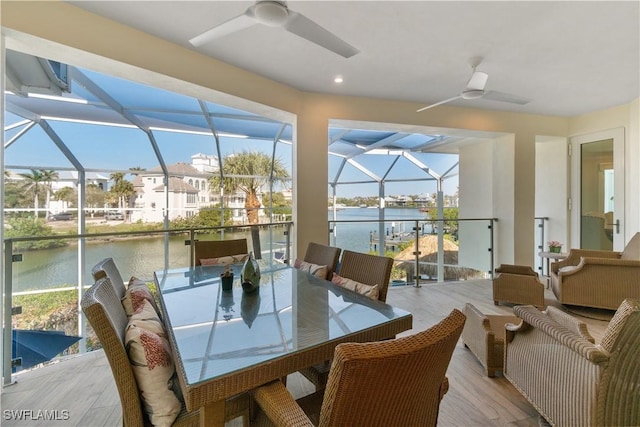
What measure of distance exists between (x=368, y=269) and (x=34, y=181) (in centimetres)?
614

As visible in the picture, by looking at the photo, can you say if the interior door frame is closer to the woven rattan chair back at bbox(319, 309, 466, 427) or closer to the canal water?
the canal water

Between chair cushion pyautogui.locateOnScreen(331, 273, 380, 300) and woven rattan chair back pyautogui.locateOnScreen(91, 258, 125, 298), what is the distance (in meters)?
1.27

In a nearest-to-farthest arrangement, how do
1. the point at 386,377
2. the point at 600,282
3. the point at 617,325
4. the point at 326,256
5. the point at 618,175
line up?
the point at 386,377 → the point at 617,325 → the point at 326,256 → the point at 600,282 → the point at 618,175

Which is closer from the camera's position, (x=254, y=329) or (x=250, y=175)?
(x=254, y=329)

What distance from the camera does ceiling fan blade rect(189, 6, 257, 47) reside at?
1779mm

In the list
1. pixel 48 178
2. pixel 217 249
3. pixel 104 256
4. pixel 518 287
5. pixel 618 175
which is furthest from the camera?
pixel 48 178

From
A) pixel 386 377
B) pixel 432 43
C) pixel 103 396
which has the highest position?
pixel 432 43

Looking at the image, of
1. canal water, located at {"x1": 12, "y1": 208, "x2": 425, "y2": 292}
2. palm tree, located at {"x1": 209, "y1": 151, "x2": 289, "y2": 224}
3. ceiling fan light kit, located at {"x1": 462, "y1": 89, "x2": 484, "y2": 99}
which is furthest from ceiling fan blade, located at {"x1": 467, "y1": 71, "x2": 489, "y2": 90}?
palm tree, located at {"x1": 209, "y1": 151, "x2": 289, "y2": 224}

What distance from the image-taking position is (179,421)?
1101mm

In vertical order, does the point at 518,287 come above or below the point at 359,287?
below

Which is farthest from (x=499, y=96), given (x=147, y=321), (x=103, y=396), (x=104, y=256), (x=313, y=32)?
(x=104, y=256)

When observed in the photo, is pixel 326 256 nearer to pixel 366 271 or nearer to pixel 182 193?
pixel 366 271

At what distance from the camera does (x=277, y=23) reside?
1.79 m

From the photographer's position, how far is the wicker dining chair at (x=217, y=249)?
290 cm
